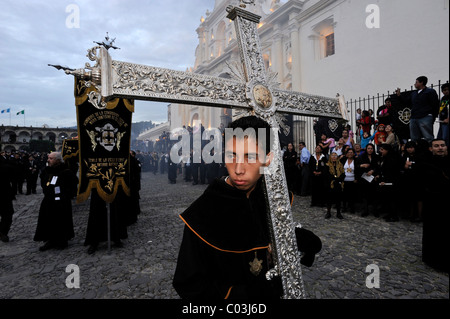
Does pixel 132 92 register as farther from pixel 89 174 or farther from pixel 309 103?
pixel 89 174

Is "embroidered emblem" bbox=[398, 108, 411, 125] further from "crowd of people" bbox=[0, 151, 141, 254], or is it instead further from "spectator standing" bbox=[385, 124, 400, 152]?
"crowd of people" bbox=[0, 151, 141, 254]

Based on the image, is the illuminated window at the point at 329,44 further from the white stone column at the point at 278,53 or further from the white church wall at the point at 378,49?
→ the white stone column at the point at 278,53

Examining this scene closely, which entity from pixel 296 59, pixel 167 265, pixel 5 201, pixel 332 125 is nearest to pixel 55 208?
pixel 5 201

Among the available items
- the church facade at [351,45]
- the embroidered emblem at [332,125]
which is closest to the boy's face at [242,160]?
the church facade at [351,45]

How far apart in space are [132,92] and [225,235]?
3.51ft

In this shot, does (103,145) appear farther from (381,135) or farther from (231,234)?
(381,135)

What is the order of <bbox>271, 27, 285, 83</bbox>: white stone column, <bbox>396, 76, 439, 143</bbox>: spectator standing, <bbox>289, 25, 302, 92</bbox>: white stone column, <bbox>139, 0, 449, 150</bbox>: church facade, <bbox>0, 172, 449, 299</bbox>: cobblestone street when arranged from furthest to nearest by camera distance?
<bbox>271, 27, 285, 83</bbox>: white stone column → <bbox>289, 25, 302, 92</bbox>: white stone column → <bbox>139, 0, 449, 150</bbox>: church facade → <bbox>396, 76, 439, 143</bbox>: spectator standing → <bbox>0, 172, 449, 299</bbox>: cobblestone street

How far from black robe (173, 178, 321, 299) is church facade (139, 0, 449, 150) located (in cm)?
653

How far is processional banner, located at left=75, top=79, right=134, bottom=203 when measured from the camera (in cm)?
461

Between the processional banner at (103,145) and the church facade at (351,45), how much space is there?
3.73m

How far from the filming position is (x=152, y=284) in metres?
3.54

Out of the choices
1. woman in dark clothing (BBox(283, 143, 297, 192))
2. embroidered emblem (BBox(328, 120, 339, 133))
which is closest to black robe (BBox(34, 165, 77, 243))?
woman in dark clothing (BBox(283, 143, 297, 192))

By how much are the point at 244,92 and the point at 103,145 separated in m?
3.95

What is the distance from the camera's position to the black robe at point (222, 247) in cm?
134
